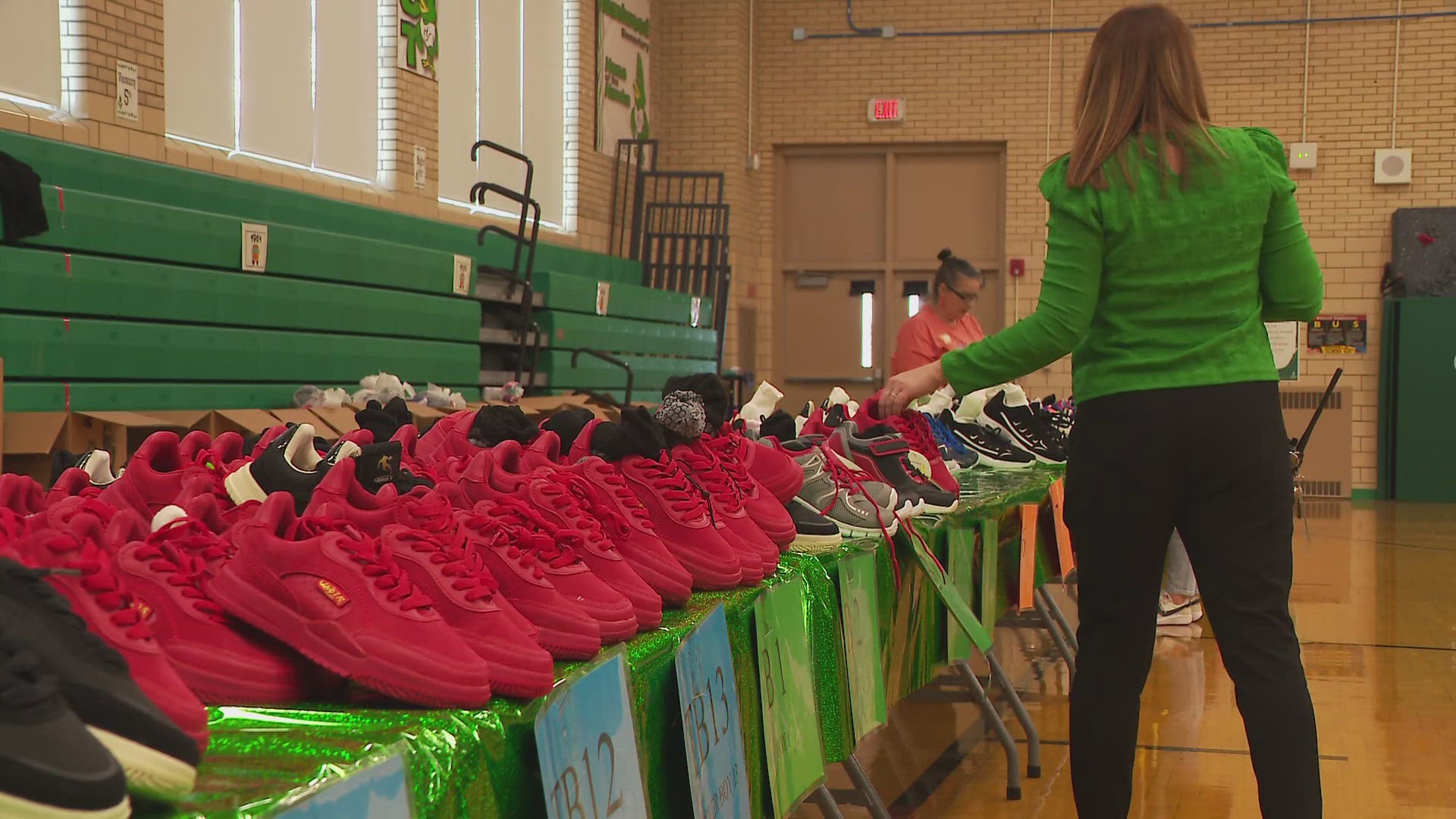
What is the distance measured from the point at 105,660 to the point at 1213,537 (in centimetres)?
166

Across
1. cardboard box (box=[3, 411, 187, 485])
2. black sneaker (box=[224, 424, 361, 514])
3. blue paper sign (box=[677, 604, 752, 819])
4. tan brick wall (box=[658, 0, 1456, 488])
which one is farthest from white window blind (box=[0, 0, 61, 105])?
tan brick wall (box=[658, 0, 1456, 488])

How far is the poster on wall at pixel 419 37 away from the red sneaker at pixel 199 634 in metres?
8.08

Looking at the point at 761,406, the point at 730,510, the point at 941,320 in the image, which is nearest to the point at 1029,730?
the point at 761,406

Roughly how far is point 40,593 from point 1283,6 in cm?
1325

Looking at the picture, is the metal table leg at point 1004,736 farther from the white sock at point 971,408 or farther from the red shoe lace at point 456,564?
the red shoe lace at point 456,564

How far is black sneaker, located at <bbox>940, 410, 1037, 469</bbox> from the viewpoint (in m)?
4.24

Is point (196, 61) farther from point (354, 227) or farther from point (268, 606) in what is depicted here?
point (268, 606)

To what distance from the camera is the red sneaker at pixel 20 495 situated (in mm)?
1009

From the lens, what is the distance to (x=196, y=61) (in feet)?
22.3

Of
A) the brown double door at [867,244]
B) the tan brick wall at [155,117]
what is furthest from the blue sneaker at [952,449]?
the brown double door at [867,244]

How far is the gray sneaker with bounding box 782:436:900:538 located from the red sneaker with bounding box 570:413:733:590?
0.64 m

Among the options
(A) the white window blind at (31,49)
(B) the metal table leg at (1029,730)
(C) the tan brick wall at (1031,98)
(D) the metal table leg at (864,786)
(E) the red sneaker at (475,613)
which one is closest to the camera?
(E) the red sneaker at (475,613)

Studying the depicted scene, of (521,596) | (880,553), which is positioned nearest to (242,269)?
(880,553)

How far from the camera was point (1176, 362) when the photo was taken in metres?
2.00
